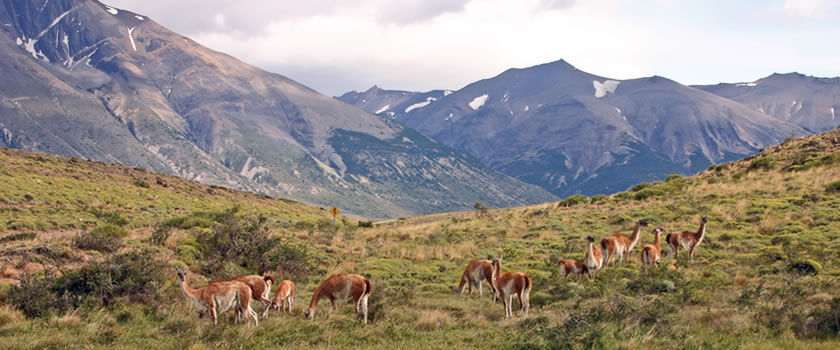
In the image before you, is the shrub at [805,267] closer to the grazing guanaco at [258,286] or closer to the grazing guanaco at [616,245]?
the grazing guanaco at [616,245]

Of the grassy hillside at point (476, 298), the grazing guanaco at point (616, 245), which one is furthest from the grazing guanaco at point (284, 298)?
the grazing guanaco at point (616, 245)

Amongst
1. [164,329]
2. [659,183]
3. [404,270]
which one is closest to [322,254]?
[404,270]

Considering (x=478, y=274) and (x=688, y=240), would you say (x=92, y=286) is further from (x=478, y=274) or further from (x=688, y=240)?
(x=688, y=240)

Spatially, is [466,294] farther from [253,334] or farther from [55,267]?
[55,267]

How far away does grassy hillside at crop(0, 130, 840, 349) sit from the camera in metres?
14.5

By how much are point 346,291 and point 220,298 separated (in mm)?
3359

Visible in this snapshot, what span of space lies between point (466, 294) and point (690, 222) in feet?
59.0

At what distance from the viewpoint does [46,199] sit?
52.9 m

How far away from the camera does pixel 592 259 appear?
886 inches

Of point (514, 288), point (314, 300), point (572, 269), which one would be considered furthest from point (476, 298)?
point (314, 300)

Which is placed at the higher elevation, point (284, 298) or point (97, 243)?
point (97, 243)

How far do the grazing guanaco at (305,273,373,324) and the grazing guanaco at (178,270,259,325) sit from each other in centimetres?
181

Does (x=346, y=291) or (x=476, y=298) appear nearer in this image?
(x=346, y=291)

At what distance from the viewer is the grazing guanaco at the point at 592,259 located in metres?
22.3
